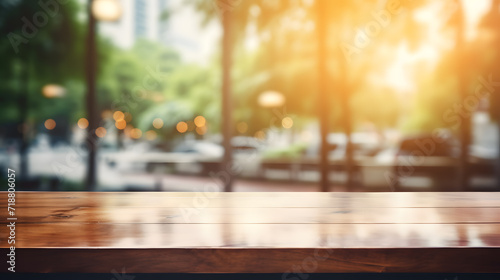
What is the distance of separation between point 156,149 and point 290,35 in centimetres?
332

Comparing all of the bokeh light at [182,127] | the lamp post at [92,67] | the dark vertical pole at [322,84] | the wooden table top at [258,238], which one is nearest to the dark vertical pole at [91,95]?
the lamp post at [92,67]

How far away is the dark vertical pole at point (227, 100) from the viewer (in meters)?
3.87

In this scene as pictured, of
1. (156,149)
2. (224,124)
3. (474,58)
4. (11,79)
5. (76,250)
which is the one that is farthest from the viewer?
(156,149)

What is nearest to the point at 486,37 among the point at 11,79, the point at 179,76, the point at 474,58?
the point at 474,58

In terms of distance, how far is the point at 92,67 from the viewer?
4.41 metres

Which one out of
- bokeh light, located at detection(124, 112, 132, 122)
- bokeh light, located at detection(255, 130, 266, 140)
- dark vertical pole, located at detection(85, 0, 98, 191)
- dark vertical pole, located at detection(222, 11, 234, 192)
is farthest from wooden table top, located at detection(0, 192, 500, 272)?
bokeh light, located at detection(255, 130, 266, 140)

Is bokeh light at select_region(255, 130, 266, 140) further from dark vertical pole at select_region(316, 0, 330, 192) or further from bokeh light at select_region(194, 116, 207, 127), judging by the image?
dark vertical pole at select_region(316, 0, 330, 192)

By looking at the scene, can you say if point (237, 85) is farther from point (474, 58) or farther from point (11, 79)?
point (11, 79)

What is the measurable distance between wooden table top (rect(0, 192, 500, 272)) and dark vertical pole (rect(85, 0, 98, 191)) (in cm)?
313

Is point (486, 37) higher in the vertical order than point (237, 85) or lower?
higher

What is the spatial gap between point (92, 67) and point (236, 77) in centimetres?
182

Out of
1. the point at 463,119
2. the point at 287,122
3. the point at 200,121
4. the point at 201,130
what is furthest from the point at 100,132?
the point at 463,119

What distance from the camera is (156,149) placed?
23.0ft

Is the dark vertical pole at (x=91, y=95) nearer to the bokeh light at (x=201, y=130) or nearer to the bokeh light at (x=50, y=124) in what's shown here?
the bokeh light at (x=50, y=124)
